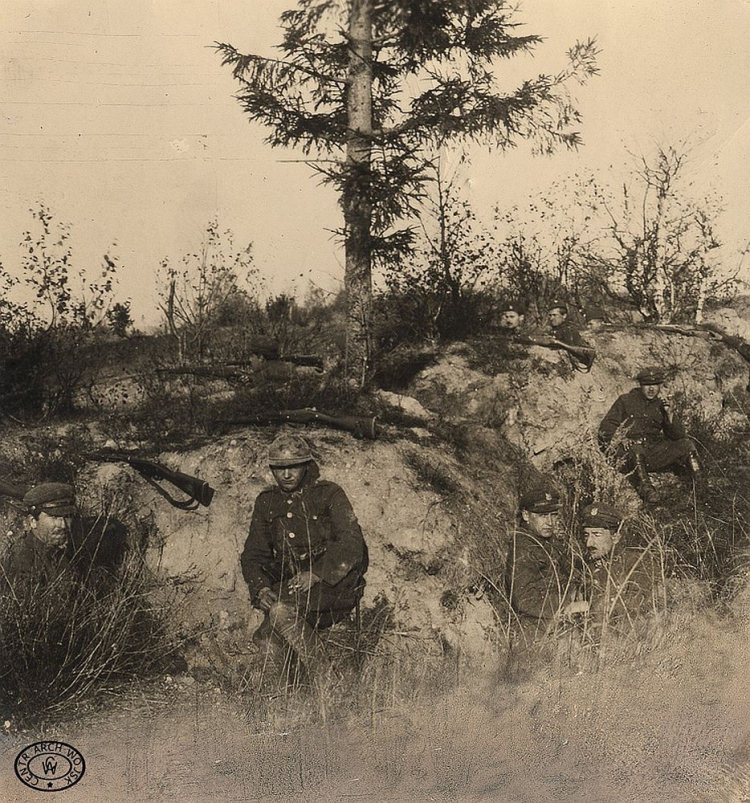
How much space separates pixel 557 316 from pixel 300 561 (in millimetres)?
4121

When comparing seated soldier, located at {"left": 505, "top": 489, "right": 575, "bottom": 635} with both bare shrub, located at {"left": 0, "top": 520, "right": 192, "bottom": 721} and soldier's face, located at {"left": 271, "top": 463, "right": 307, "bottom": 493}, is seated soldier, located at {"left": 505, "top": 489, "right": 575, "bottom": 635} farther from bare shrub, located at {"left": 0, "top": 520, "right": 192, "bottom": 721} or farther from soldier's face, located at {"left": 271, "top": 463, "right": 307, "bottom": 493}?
bare shrub, located at {"left": 0, "top": 520, "right": 192, "bottom": 721}

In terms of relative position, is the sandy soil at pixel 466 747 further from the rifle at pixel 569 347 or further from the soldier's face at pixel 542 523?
the rifle at pixel 569 347

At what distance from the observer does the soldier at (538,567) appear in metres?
4.28

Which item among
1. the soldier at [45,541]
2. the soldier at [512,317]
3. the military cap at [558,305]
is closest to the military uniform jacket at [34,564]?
the soldier at [45,541]

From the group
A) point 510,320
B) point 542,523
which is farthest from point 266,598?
point 510,320

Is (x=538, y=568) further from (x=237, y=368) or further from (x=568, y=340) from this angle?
(x=568, y=340)

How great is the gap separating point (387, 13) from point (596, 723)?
208 inches

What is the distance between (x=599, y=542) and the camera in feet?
14.5

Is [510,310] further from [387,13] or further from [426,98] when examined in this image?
[387,13]

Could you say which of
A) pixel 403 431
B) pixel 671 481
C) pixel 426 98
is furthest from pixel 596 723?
pixel 426 98

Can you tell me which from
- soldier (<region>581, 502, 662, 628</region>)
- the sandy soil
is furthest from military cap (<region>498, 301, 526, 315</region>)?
the sandy soil

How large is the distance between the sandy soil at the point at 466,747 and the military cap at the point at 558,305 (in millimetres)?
3639

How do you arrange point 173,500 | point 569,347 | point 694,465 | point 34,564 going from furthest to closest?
1. point 569,347
2. point 694,465
3. point 173,500
4. point 34,564

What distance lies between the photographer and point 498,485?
528 cm
